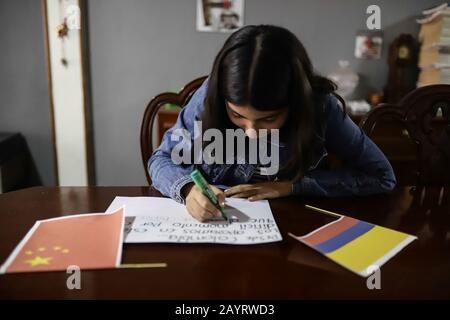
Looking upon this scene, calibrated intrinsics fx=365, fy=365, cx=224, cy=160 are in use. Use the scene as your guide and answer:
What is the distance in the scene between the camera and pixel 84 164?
2.36m

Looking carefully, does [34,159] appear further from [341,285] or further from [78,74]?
[341,285]

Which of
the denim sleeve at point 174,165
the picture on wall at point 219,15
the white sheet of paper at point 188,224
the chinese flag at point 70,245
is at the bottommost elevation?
the white sheet of paper at point 188,224

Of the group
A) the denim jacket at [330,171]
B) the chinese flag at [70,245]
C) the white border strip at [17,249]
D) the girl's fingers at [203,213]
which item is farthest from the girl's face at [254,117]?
the white border strip at [17,249]

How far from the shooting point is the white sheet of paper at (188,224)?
61 centimetres

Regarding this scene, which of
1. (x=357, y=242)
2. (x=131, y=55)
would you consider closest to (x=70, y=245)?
(x=357, y=242)

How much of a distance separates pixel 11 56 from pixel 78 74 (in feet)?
1.45

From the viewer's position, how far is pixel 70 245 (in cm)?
57

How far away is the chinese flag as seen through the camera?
51 centimetres

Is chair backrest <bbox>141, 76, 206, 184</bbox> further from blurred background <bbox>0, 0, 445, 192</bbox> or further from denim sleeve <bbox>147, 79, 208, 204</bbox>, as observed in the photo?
blurred background <bbox>0, 0, 445, 192</bbox>

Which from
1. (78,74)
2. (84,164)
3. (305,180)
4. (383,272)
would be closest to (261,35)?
(305,180)

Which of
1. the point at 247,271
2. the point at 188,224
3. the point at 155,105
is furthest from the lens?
the point at 155,105

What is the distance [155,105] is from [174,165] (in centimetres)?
23

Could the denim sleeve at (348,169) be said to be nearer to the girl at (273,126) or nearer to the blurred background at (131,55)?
the girl at (273,126)

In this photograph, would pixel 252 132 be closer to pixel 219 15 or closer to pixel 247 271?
pixel 247 271
